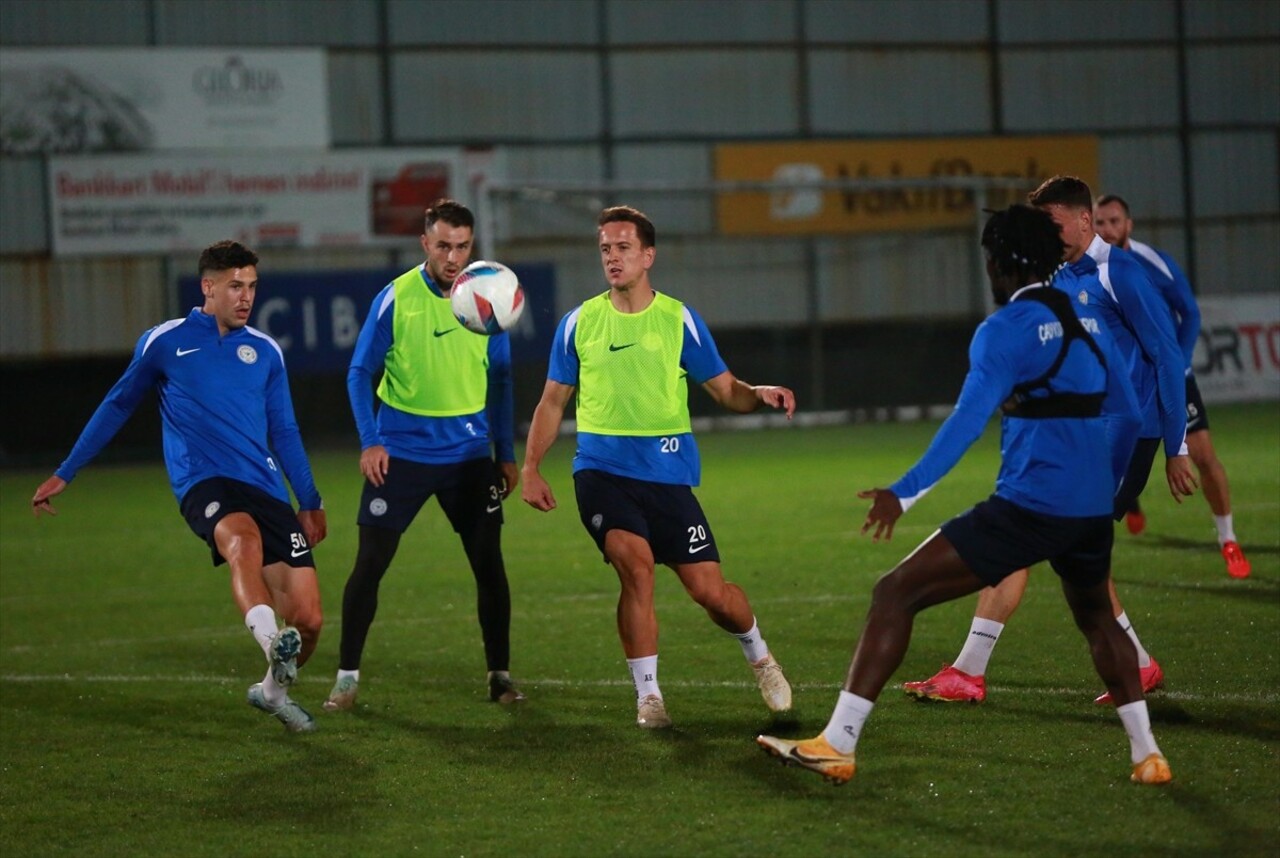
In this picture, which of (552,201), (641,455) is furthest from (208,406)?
(552,201)

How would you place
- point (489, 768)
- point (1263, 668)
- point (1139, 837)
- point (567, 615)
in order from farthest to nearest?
point (567, 615) < point (1263, 668) < point (489, 768) < point (1139, 837)

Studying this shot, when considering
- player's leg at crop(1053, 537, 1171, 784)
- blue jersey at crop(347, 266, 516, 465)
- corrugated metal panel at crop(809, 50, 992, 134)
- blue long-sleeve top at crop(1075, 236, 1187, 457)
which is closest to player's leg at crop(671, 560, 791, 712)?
blue jersey at crop(347, 266, 516, 465)

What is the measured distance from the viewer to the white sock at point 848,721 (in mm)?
5539

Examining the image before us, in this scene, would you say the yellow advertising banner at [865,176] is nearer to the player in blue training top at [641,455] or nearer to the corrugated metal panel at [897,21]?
the corrugated metal panel at [897,21]

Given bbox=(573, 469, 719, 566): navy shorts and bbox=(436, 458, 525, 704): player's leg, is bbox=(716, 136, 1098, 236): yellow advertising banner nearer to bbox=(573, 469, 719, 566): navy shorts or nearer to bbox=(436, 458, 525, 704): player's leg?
bbox=(436, 458, 525, 704): player's leg

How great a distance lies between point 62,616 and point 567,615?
348cm

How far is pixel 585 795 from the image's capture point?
589cm

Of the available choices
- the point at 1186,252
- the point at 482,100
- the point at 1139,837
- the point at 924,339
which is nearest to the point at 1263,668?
the point at 1139,837

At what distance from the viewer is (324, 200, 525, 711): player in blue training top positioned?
7.79 m

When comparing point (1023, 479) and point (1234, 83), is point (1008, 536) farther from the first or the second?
point (1234, 83)

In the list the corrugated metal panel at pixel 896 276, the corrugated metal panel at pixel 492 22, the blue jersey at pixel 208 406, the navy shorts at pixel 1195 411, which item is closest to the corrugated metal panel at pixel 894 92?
the corrugated metal panel at pixel 896 276

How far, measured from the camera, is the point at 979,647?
23.3 ft

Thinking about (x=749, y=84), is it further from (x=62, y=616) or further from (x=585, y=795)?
(x=585, y=795)

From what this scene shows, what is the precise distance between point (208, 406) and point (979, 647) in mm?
3506
